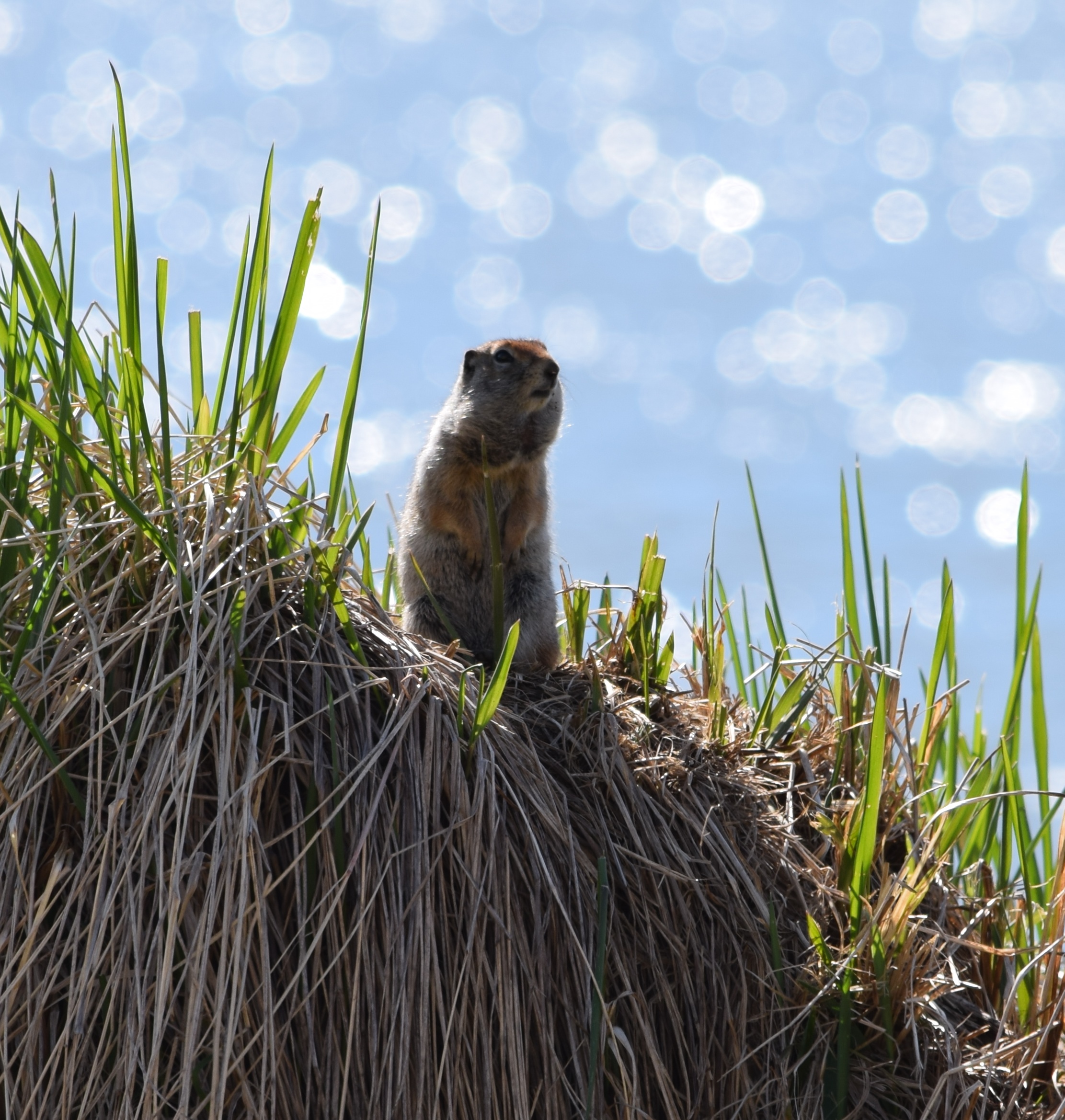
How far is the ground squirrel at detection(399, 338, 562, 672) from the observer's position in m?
3.53

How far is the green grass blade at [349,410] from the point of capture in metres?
2.39

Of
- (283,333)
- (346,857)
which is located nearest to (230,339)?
(283,333)

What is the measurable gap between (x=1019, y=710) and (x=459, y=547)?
1670mm

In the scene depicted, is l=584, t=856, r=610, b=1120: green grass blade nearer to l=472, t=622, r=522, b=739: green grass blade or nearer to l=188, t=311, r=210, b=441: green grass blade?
l=472, t=622, r=522, b=739: green grass blade

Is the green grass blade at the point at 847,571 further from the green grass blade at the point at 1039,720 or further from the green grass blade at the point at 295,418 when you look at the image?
the green grass blade at the point at 295,418

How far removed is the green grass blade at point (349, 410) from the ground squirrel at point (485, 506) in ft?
3.37

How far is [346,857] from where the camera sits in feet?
6.75

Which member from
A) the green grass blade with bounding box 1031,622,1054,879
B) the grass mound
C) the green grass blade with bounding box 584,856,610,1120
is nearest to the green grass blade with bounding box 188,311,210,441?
the grass mound

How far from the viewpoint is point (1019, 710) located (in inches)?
125

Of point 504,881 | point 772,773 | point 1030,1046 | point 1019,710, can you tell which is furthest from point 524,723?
point 1019,710

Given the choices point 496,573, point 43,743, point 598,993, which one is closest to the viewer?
point 43,743

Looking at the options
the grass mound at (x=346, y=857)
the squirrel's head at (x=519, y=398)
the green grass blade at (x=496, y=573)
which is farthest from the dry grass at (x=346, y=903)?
the squirrel's head at (x=519, y=398)

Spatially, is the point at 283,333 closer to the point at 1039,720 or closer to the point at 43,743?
the point at 43,743

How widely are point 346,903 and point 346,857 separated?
81 mm
